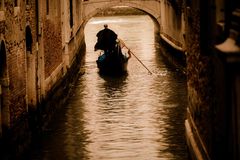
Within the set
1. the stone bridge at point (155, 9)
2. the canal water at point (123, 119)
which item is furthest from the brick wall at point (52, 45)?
the stone bridge at point (155, 9)

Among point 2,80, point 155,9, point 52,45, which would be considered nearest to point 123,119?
point 52,45

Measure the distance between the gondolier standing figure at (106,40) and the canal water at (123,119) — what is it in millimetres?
744

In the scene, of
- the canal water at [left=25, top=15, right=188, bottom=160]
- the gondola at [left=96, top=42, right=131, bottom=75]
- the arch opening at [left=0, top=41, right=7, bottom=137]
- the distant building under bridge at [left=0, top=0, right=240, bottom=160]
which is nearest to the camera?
the distant building under bridge at [left=0, top=0, right=240, bottom=160]

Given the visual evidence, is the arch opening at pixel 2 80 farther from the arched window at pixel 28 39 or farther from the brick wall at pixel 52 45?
the brick wall at pixel 52 45

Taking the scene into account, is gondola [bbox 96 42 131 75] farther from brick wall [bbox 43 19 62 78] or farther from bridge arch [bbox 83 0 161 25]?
bridge arch [bbox 83 0 161 25]

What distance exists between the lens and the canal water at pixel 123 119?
328 inches

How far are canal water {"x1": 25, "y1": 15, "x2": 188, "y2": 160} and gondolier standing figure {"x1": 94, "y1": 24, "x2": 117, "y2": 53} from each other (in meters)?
0.74

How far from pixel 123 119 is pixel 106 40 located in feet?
18.5

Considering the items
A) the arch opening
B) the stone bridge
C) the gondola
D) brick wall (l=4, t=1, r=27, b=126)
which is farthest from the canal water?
the stone bridge

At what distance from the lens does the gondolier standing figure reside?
51.9 feet

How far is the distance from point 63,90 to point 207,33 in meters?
7.16

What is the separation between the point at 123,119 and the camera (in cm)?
1044

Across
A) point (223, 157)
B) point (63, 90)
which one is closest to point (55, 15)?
point (63, 90)

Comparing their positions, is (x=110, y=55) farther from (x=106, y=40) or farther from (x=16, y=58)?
(x=16, y=58)
